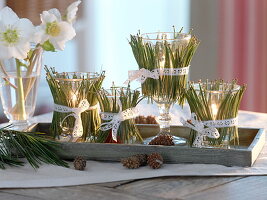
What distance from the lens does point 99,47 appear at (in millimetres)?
3832

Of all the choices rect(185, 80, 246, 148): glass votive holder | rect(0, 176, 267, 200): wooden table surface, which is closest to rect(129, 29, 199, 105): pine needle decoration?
rect(185, 80, 246, 148): glass votive holder

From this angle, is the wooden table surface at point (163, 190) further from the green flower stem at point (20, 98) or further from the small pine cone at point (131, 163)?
the green flower stem at point (20, 98)

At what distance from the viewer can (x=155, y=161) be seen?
1.29 meters

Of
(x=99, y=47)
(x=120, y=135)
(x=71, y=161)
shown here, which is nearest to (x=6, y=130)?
(x=71, y=161)

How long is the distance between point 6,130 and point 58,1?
81.8 inches

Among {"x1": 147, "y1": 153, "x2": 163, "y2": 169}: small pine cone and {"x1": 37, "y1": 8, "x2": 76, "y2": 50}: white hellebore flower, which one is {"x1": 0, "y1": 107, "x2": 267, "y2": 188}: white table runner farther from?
{"x1": 37, "y1": 8, "x2": 76, "y2": 50}: white hellebore flower

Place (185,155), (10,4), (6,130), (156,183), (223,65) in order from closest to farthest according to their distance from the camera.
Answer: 1. (156,183)
2. (185,155)
3. (6,130)
4. (10,4)
5. (223,65)

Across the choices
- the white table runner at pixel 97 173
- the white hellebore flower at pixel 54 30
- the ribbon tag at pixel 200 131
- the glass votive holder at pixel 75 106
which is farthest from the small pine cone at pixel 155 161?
the white hellebore flower at pixel 54 30

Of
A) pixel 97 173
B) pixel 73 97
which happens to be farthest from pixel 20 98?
pixel 97 173

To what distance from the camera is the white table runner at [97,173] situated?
1.22 meters

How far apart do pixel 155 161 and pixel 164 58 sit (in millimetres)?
299

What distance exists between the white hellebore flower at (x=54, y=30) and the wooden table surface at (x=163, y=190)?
40cm

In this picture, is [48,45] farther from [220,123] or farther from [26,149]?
[220,123]

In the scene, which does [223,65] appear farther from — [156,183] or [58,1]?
[156,183]
